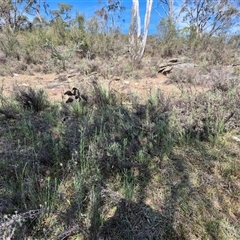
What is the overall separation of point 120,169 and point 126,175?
0.21 meters

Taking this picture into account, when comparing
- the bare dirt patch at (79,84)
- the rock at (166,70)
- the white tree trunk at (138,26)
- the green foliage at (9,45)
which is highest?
the white tree trunk at (138,26)

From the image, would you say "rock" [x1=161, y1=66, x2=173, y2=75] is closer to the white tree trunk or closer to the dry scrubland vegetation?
the white tree trunk

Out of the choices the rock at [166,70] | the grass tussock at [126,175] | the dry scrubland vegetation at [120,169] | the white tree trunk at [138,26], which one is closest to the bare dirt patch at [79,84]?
the rock at [166,70]

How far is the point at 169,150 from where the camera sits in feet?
6.58

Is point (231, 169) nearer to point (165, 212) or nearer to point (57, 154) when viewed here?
point (165, 212)

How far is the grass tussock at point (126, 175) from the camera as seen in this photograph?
132 cm

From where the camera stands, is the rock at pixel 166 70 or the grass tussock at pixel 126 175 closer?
the grass tussock at pixel 126 175

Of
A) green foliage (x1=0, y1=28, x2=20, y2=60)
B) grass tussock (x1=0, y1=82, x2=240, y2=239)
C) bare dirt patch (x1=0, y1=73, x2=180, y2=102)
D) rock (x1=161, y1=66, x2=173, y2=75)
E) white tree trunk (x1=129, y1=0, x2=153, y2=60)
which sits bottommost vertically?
grass tussock (x1=0, y1=82, x2=240, y2=239)

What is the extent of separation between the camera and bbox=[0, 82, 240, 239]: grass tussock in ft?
4.34

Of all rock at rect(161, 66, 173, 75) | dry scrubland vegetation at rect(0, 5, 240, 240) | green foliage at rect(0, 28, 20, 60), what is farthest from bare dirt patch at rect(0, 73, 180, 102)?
green foliage at rect(0, 28, 20, 60)

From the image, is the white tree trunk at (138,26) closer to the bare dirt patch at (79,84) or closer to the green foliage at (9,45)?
the bare dirt patch at (79,84)

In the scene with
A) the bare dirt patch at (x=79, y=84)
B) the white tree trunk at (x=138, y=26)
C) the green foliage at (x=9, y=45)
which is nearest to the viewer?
the bare dirt patch at (x=79, y=84)

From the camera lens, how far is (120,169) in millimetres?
1833

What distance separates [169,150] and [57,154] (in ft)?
3.34
